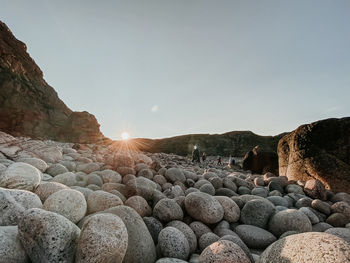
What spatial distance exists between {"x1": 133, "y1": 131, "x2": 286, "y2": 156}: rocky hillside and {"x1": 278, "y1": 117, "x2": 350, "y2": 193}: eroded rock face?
26.2 metres

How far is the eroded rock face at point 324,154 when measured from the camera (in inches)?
240

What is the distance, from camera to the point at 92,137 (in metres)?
26.0

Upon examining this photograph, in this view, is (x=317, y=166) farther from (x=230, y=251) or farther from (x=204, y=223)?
(x=230, y=251)

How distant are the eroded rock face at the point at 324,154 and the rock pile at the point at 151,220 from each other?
3.59ft

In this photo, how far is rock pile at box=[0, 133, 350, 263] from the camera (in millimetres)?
1745

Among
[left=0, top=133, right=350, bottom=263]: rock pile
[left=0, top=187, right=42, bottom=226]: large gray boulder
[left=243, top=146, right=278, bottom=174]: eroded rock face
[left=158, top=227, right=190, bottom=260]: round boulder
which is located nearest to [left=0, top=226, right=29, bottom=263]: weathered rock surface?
[left=0, top=133, right=350, bottom=263]: rock pile

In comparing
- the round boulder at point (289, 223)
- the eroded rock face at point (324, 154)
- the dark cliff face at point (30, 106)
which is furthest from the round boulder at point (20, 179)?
the dark cliff face at point (30, 106)

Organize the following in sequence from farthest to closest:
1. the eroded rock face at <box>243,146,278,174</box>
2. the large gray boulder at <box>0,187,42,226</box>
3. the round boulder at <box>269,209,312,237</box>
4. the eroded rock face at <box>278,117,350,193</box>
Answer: the eroded rock face at <box>243,146,278,174</box>
the eroded rock face at <box>278,117,350,193</box>
the round boulder at <box>269,209,312,237</box>
the large gray boulder at <box>0,187,42,226</box>

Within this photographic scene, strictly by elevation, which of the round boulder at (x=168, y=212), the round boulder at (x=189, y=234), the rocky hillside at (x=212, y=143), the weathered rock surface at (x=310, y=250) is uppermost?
the rocky hillside at (x=212, y=143)

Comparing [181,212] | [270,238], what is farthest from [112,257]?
[270,238]

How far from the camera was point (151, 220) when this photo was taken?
3039mm

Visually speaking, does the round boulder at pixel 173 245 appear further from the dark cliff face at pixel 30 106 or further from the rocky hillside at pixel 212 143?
the rocky hillside at pixel 212 143

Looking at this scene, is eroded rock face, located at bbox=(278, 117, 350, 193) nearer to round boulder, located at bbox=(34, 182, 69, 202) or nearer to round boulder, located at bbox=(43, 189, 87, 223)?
round boulder, located at bbox=(43, 189, 87, 223)

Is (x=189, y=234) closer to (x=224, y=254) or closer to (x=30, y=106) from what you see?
(x=224, y=254)
